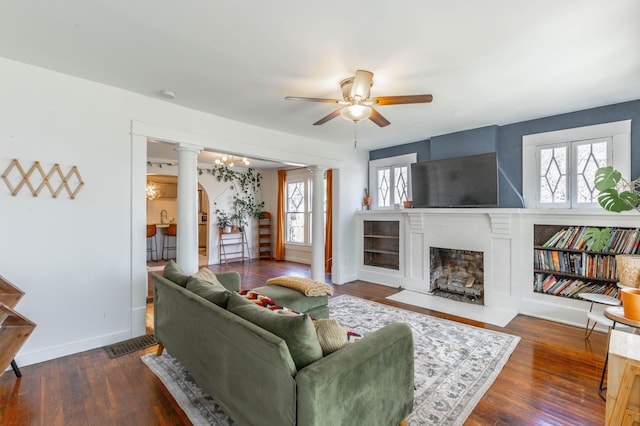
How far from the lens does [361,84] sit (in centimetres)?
252

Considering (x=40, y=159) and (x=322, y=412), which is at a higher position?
(x=40, y=159)

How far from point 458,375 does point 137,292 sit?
3.20 m

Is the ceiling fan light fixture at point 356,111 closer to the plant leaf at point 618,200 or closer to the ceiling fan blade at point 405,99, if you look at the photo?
the ceiling fan blade at point 405,99

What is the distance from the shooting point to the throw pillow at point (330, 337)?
1.61 m

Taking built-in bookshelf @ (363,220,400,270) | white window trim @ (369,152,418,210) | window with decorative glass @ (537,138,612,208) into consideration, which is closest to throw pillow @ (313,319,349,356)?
window with decorative glass @ (537,138,612,208)

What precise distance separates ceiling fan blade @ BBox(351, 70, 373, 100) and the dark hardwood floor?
2.54 metres

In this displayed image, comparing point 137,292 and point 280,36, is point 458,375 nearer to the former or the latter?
point 280,36

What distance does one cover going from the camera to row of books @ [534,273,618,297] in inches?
136

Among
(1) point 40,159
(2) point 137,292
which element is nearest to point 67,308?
(2) point 137,292

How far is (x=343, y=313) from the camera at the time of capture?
3934 mm

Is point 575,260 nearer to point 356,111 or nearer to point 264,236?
point 356,111

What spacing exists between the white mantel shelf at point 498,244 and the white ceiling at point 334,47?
1.38 m

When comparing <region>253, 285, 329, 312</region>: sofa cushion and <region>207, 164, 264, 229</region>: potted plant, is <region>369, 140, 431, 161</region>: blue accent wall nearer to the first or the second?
<region>253, 285, 329, 312</region>: sofa cushion

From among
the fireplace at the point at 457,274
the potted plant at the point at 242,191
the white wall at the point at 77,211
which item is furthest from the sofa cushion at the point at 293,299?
the potted plant at the point at 242,191
